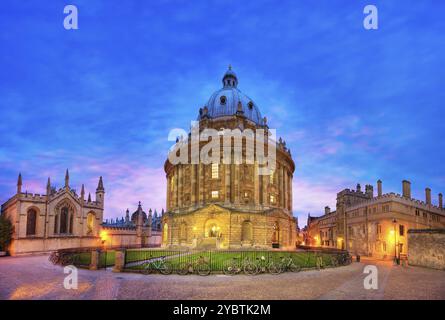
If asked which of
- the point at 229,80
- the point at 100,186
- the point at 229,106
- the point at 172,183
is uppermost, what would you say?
the point at 229,80

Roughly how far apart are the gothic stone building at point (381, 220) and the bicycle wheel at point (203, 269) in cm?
2778

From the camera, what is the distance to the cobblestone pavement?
15359mm

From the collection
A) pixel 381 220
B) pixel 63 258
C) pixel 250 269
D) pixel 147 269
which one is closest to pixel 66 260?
pixel 63 258

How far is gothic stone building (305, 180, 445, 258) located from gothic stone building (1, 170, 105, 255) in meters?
48.1

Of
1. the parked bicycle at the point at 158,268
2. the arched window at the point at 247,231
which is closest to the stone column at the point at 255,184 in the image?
the arched window at the point at 247,231

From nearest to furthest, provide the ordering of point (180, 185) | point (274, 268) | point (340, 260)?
point (274, 268)
point (340, 260)
point (180, 185)

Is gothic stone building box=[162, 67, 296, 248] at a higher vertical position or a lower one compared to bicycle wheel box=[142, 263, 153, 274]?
higher

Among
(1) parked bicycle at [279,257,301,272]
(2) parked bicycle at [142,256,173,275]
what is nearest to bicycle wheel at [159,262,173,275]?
(2) parked bicycle at [142,256,173,275]

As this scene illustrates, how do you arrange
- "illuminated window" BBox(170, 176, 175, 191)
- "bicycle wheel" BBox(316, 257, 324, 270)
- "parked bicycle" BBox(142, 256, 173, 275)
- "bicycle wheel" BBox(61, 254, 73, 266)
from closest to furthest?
"parked bicycle" BBox(142, 256, 173, 275) < "bicycle wheel" BBox(316, 257, 324, 270) < "bicycle wheel" BBox(61, 254, 73, 266) < "illuminated window" BBox(170, 176, 175, 191)

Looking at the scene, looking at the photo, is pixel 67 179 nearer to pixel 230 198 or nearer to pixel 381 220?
pixel 230 198

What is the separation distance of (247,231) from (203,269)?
27.7 metres

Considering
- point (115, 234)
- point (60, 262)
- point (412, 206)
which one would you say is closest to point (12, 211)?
point (115, 234)

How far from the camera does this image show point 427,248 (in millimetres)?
31250

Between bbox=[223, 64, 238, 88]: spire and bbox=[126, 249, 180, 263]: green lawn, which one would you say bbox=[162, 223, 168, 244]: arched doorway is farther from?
bbox=[223, 64, 238, 88]: spire
